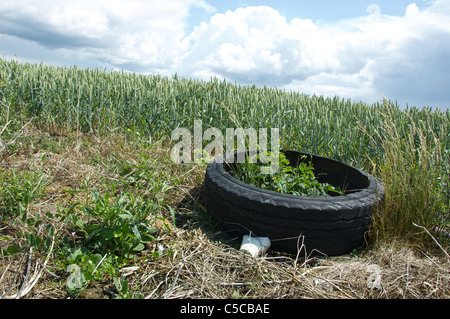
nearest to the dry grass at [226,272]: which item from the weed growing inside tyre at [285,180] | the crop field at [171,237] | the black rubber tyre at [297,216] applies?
the crop field at [171,237]

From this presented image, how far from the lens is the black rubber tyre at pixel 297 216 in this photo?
8.80 feet

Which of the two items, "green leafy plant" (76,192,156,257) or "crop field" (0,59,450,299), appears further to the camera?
"green leafy plant" (76,192,156,257)

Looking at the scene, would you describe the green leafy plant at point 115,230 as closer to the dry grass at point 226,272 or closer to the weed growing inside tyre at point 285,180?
the dry grass at point 226,272

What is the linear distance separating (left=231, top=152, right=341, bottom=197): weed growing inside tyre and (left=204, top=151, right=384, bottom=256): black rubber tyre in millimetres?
456

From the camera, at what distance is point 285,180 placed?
11.3ft

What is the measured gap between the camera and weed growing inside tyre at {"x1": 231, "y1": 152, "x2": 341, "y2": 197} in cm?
332

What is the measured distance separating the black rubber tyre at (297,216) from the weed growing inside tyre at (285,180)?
1.49 ft

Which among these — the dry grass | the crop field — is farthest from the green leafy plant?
the dry grass

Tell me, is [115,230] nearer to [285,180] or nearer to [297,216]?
[297,216]

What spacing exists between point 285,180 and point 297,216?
80cm

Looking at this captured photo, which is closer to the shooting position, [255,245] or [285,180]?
[255,245]

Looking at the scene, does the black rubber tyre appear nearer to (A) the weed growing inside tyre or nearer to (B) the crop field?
(B) the crop field

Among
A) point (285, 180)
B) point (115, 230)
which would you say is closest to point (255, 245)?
point (285, 180)
